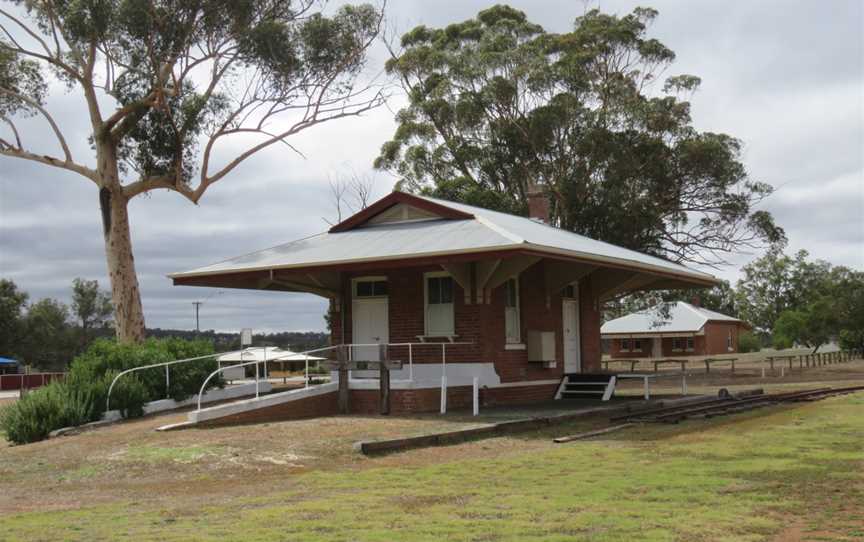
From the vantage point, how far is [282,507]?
29.8 ft

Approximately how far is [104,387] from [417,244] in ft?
22.5

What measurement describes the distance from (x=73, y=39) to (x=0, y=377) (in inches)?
957

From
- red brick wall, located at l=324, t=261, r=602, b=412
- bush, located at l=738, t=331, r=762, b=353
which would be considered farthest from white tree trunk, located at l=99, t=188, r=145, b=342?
bush, located at l=738, t=331, r=762, b=353

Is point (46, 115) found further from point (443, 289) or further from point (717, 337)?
point (717, 337)

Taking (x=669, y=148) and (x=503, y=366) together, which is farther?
(x=669, y=148)

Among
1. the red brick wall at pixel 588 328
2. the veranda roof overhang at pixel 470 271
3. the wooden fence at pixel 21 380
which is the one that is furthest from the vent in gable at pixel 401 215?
the wooden fence at pixel 21 380

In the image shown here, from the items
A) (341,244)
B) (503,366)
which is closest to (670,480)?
(503,366)

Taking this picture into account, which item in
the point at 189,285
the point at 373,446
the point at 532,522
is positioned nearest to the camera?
the point at 532,522

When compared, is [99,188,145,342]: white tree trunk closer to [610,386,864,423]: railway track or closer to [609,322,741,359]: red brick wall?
[610,386,864,423]: railway track

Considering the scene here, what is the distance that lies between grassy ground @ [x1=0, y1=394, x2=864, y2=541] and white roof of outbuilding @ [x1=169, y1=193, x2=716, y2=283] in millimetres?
3615

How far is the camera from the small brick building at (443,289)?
1877 cm

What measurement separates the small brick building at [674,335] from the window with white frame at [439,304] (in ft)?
158

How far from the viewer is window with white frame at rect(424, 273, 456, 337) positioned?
2031cm

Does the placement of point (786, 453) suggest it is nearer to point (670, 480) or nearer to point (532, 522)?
point (670, 480)
